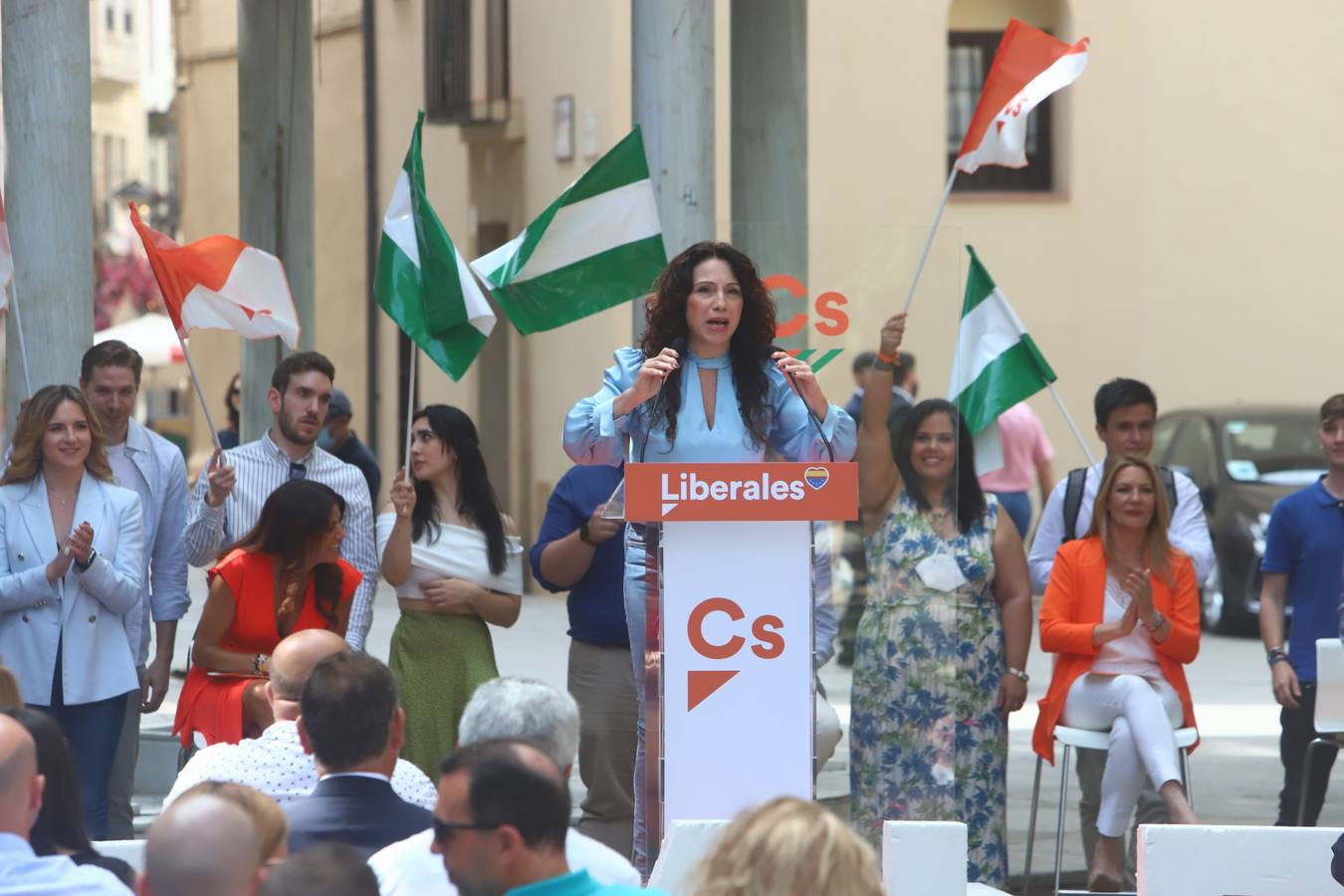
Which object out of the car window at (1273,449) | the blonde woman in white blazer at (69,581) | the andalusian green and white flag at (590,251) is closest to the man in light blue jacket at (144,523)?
the blonde woman in white blazer at (69,581)

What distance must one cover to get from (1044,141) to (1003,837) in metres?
12.3

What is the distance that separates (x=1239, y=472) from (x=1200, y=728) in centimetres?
424

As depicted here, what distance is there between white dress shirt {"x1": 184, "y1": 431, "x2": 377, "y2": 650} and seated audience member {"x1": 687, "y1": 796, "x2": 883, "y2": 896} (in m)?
4.79

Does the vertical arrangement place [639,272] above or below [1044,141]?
below

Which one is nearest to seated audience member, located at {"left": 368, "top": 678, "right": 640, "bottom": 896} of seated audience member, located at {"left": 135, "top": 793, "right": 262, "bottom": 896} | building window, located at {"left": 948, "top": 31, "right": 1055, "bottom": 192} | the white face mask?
seated audience member, located at {"left": 135, "top": 793, "right": 262, "bottom": 896}

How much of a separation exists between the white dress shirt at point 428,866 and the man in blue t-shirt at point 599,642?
3.36 metres

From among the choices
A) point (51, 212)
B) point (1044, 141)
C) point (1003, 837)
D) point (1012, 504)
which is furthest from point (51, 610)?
point (1044, 141)

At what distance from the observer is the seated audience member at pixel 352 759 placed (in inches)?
186

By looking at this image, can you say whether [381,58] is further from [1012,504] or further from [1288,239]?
[1012,504]

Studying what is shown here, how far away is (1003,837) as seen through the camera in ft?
26.0

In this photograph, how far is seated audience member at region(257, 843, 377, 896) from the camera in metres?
3.64

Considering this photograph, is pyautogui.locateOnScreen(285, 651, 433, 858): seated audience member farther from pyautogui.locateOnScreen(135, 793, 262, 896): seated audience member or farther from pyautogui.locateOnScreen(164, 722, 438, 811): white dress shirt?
pyautogui.locateOnScreen(135, 793, 262, 896): seated audience member

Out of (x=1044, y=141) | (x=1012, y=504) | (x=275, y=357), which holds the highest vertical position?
(x=1044, y=141)

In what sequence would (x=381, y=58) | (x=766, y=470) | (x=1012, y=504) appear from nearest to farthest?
(x=766, y=470) → (x=1012, y=504) → (x=381, y=58)
